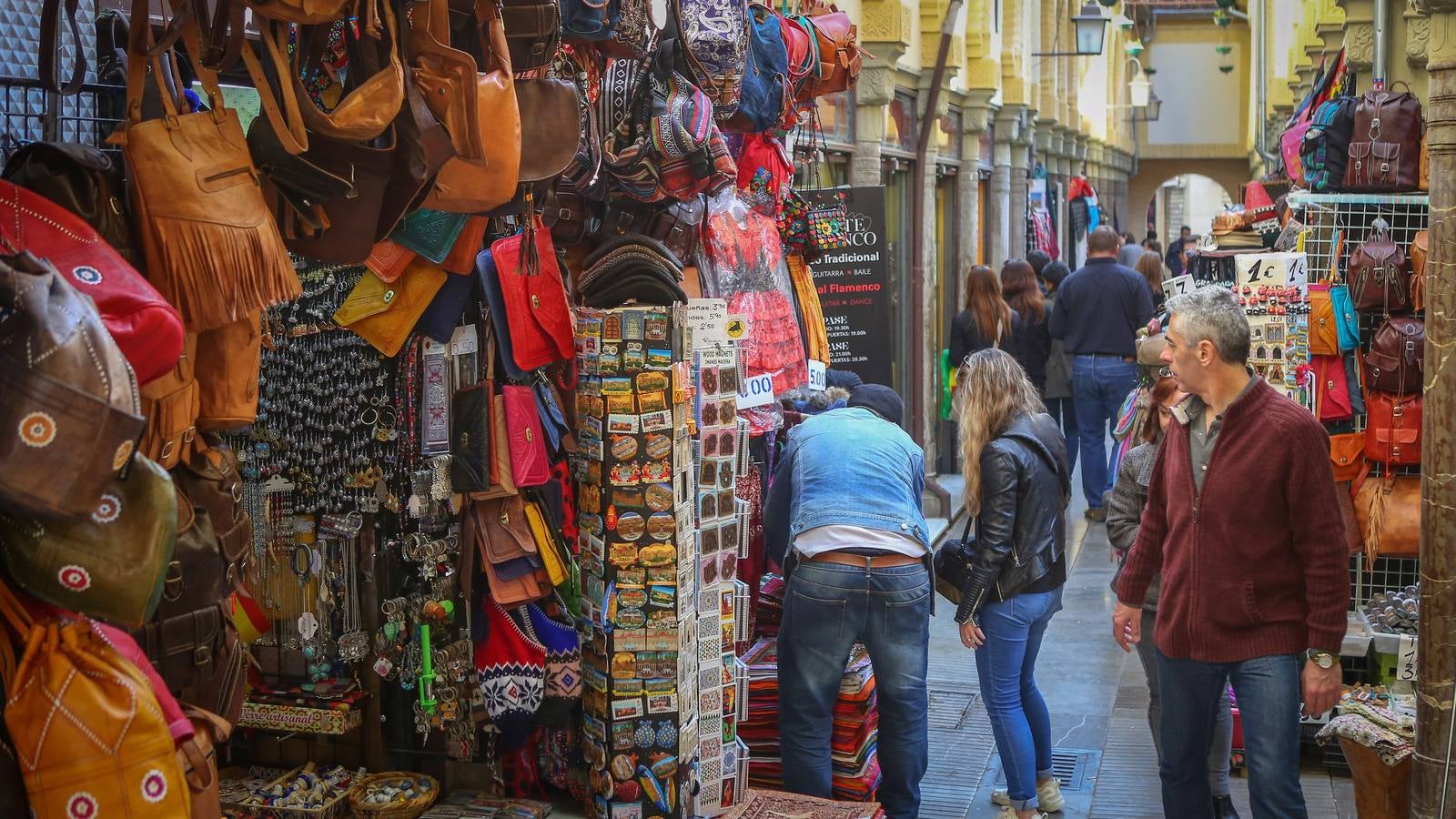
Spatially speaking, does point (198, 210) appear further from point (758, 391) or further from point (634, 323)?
point (758, 391)

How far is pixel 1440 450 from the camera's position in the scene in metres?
4.38

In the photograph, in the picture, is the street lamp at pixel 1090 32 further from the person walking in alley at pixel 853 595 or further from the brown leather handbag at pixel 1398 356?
the person walking in alley at pixel 853 595

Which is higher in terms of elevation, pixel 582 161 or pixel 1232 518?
pixel 582 161

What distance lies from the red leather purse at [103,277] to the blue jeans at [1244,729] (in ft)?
10.2

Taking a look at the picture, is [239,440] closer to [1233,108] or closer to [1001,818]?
[1001,818]

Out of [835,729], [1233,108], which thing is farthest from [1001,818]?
[1233,108]

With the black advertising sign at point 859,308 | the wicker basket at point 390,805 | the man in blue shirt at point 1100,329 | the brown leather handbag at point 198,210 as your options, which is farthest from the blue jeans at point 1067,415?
the brown leather handbag at point 198,210

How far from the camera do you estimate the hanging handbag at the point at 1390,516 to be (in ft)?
20.0

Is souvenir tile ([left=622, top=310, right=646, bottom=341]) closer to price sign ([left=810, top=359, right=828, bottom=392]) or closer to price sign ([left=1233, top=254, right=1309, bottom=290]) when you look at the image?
price sign ([left=810, top=359, right=828, bottom=392])

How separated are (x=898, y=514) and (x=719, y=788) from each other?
1121 millimetres

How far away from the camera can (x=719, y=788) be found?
17.0 feet

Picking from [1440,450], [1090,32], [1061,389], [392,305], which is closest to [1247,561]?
[1440,450]

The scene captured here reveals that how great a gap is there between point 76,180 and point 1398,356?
5.01 metres

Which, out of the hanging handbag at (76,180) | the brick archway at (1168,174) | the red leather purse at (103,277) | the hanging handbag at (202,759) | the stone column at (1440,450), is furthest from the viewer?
the brick archway at (1168,174)
